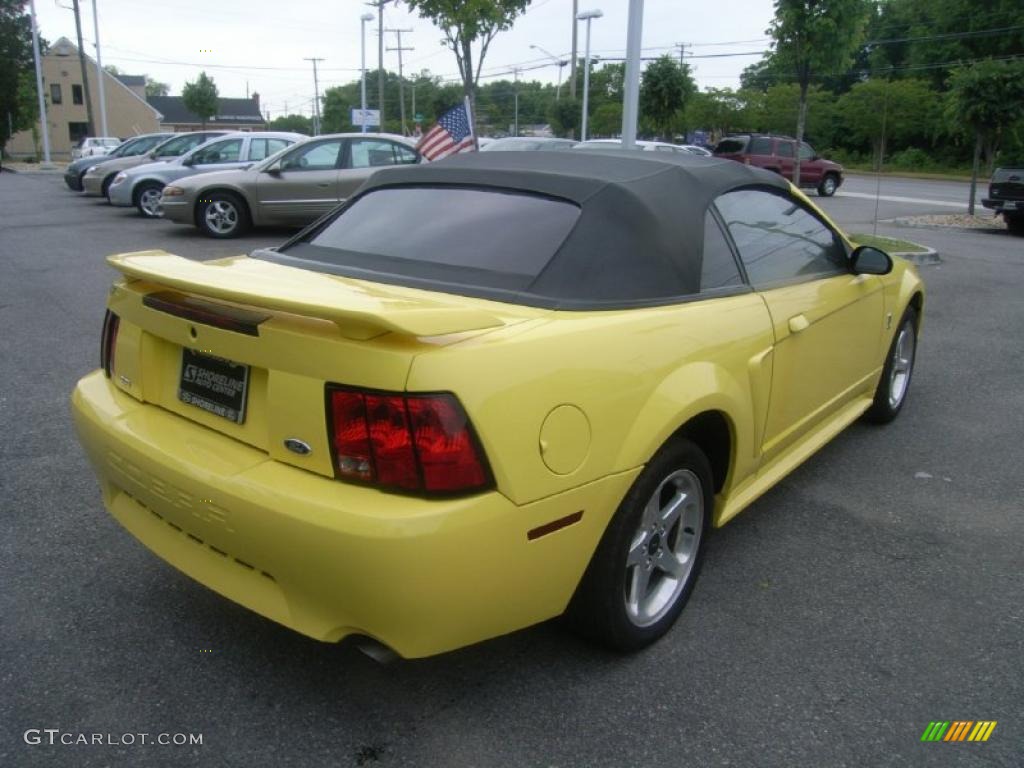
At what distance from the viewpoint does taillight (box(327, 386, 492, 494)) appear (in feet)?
6.61

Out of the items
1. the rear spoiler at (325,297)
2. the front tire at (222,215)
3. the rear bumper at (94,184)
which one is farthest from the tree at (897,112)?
the rear spoiler at (325,297)

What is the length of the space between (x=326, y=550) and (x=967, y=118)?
18221 millimetres

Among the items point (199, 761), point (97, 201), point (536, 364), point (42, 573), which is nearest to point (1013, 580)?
point (536, 364)

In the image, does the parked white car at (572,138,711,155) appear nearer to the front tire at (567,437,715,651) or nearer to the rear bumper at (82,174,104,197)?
the front tire at (567,437,715,651)

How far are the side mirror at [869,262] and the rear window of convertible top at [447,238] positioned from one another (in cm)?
171

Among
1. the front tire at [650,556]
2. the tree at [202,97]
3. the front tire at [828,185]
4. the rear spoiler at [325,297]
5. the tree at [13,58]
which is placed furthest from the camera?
the tree at [202,97]

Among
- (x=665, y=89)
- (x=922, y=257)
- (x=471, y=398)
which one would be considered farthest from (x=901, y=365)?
(x=665, y=89)

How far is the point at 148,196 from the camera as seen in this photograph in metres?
15.7

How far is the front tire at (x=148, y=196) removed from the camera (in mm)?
15664

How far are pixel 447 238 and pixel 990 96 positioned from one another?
1684 centimetres

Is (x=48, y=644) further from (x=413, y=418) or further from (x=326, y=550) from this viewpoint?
(x=413, y=418)

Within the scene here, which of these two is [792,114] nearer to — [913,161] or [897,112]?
[897,112]

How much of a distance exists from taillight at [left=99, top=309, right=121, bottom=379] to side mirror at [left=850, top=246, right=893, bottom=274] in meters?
3.12

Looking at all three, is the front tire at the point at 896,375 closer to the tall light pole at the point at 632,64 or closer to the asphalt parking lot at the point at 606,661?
the asphalt parking lot at the point at 606,661
